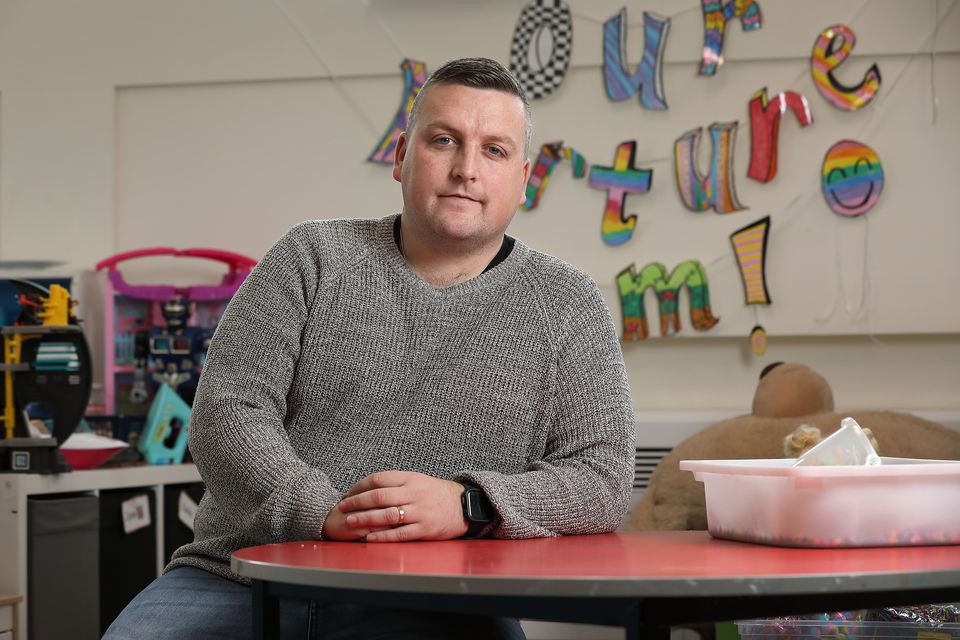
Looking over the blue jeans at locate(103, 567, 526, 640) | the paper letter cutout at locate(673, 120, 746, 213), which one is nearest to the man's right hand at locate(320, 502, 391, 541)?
the blue jeans at locate(103, 567, 526, 640)

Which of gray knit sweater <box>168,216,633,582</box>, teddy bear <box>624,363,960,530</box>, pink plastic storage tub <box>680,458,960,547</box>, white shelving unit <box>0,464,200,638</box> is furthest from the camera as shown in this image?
teddy bear <box>624,363,960,530</box>

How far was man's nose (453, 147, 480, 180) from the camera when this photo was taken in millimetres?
1558

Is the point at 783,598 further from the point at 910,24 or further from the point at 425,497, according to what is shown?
the point at 910,24

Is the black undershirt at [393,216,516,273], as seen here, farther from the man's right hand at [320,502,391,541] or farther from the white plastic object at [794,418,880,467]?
the white plastic object at [794,418,880,467]

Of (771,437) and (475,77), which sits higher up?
(475,77)

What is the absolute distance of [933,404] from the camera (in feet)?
10.1

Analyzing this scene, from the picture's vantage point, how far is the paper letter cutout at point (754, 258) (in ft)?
A: 10.2

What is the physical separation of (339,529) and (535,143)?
2.18 m

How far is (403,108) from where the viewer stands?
3.35 m

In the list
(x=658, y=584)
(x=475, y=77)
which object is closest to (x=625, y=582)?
(x=658, y=584)

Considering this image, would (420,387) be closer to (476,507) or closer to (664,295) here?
(476,507)

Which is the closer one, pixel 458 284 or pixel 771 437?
pixel 458 284

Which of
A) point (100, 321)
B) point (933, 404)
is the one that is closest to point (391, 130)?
point (100, 321)

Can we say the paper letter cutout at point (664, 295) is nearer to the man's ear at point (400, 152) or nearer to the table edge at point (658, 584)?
the man's ear at point (400, 152)
